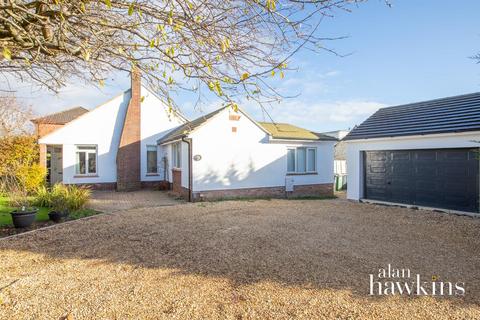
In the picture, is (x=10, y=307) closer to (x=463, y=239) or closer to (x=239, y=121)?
(x=463, y=239)

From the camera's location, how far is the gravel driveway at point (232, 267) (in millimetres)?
3938

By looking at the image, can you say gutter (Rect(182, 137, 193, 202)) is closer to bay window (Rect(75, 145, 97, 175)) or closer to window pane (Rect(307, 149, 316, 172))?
window pane (Rect(307, 149, 316, 172))

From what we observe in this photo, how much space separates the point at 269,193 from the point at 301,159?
3.15 meters

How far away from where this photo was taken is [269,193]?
55.3 feet

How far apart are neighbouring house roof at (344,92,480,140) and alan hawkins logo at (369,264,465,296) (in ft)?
26.2

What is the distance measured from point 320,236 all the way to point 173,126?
16292 mm

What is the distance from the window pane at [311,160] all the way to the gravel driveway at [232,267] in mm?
8692

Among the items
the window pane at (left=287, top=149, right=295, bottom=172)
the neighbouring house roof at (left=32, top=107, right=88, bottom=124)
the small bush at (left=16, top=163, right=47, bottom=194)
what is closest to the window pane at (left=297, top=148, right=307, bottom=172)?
the window pane at (left=287, top=149, right=295, bottom=172)

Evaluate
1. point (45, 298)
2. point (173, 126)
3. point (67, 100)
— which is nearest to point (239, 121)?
point (173, 126)

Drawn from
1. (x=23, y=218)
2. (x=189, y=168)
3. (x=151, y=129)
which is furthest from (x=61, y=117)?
(x=23, y=218)

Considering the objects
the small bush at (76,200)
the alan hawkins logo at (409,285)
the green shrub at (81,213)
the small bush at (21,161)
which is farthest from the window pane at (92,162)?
the alan hawkins logo at (409,285)

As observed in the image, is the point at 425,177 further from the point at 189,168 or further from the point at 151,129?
the point at 151,129

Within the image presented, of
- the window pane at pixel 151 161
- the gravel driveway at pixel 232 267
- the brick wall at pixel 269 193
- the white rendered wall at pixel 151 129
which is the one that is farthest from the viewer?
the window pane at pixel 151 161

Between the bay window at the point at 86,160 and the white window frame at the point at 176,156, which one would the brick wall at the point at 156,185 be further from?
the bay window at the point at 86,160
